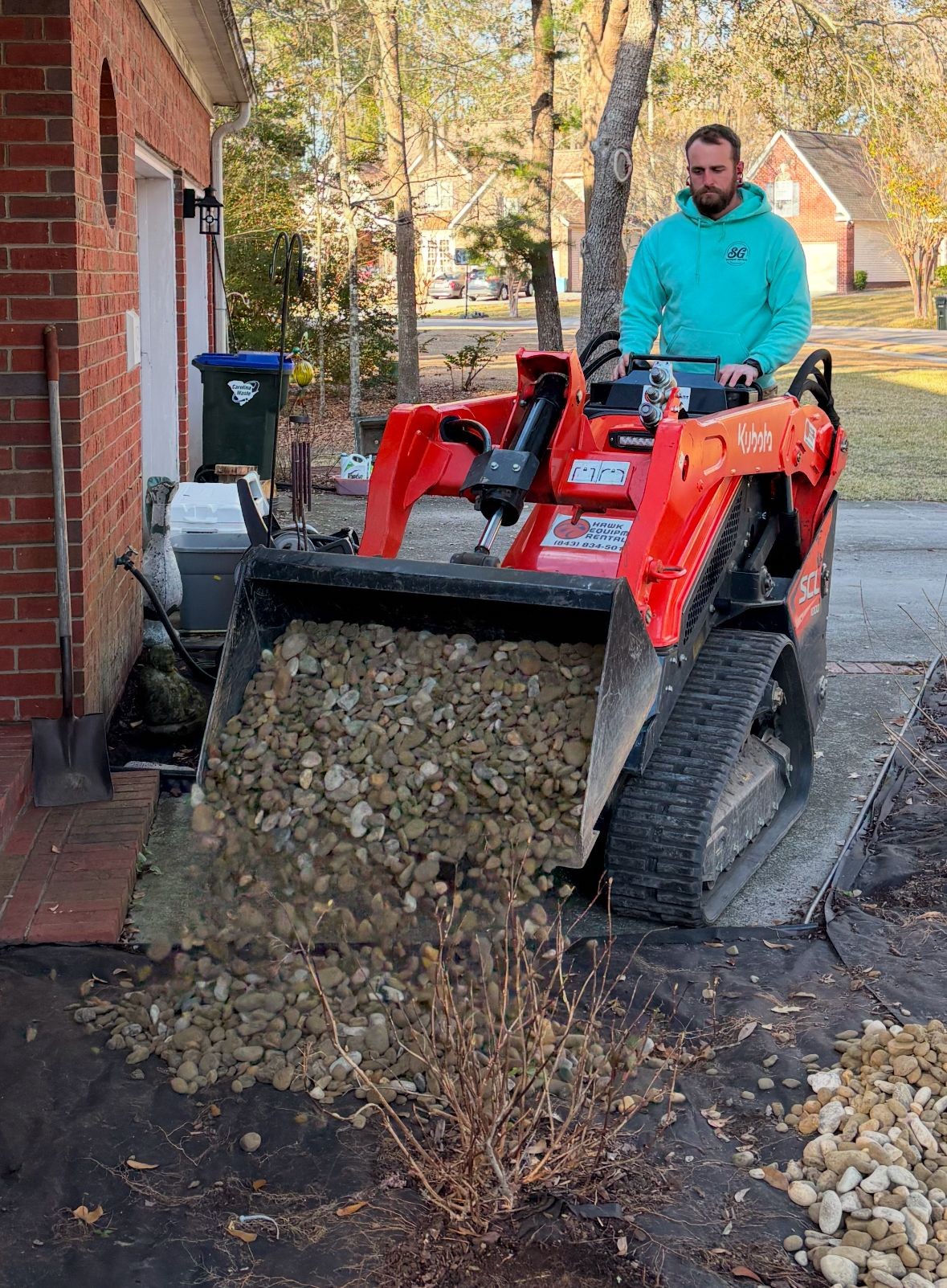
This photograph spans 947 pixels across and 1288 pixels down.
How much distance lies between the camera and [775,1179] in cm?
312

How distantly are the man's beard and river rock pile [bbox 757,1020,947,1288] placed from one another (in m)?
3.08

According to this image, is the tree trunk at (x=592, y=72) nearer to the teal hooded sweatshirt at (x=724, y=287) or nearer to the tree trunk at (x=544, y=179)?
the tree trunk at (x=544, y=179)

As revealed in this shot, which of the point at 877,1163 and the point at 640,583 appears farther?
the point at 640,583

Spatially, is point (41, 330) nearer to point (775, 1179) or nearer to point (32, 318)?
point (32, 318)

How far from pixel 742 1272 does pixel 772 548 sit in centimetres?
315

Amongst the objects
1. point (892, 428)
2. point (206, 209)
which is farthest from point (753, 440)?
point (892, 428)

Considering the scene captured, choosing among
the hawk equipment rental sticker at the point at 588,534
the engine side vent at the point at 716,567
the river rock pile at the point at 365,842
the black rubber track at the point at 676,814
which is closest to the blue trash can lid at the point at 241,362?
the hawk equipment rental sticker at the point at 588,534

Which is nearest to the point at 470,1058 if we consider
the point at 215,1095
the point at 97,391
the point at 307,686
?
the point at 215,1095

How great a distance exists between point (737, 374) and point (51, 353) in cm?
244

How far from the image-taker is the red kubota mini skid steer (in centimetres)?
415

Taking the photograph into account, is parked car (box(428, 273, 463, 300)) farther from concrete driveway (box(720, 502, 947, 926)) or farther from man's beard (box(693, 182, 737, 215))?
man's beard (box(693, 182, 737, 215))

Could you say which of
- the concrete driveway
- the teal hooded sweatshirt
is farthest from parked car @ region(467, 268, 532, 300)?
the teal hooded sweatshirt

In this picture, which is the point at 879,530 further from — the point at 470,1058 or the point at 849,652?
the point at 470,1058

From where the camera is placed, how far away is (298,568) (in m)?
4.30
